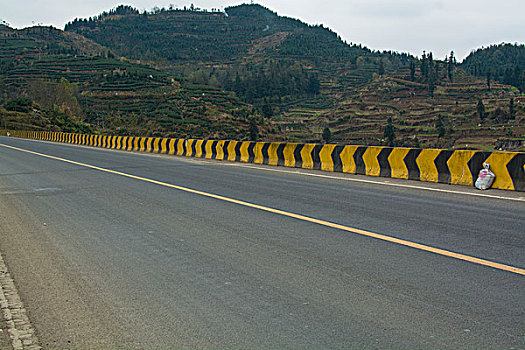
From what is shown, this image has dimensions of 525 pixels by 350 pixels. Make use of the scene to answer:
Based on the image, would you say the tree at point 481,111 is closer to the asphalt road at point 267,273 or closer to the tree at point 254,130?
the tree at point 254,130

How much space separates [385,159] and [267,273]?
10.4 m

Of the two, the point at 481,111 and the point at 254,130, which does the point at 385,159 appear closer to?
the point at 254,130

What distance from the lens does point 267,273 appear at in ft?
18.2

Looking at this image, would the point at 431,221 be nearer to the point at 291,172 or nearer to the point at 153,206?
the point at 153,206

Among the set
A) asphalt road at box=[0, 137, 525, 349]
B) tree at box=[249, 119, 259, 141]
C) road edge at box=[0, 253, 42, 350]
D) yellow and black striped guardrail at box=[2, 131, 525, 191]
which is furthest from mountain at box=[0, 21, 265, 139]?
road edge at box=[0, 253, 42, 350]

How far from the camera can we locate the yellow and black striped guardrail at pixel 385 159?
12.2m

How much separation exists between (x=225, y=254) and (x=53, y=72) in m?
183

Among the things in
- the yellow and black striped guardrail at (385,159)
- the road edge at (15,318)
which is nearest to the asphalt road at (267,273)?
the road edge at (15,318)

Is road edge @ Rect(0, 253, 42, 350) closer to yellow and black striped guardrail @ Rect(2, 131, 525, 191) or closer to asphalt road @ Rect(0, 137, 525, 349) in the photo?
asphalt road @ Rect(0, 137, 525, 349)

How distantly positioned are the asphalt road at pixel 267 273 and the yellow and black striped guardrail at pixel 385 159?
2.00 meters

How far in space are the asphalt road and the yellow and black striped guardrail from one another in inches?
78.6

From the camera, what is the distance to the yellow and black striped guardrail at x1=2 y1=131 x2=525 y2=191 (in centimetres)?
1221

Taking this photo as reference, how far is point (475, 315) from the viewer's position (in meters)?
4.26

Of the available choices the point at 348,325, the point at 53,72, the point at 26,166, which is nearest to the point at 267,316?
the point at 348,325
